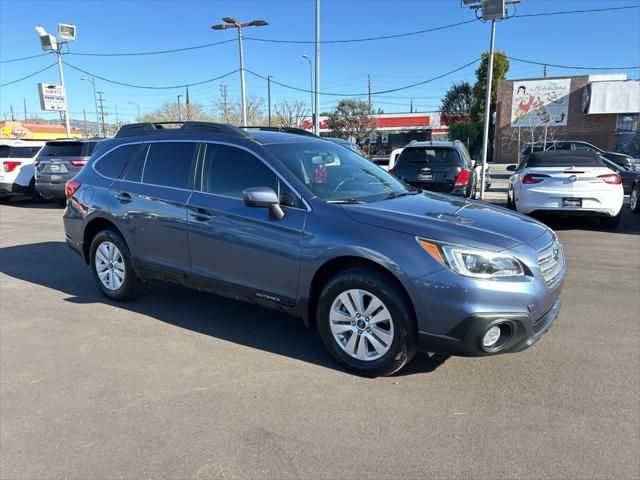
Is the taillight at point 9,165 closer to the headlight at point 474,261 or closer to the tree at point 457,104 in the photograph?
the headlight at point 474,261

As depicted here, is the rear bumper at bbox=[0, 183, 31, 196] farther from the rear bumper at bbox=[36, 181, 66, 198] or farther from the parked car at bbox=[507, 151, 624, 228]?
the parked car at bbox=[507, 151, 624, 228]

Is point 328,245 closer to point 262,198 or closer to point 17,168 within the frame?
point 262,198

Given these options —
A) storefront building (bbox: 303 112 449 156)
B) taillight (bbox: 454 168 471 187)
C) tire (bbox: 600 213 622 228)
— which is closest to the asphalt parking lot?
taillight (bbox: 454 168 471 187)

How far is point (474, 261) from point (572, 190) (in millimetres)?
6599

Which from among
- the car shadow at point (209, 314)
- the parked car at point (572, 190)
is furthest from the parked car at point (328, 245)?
the parked car at point (572, 190)

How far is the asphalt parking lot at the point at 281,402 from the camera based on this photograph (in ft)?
8.96

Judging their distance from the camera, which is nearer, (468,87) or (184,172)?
(184,172)

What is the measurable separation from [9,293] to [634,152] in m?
36.6

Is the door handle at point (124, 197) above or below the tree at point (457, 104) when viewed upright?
below

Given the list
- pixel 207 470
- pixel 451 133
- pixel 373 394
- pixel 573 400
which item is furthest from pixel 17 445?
pixel 451 133

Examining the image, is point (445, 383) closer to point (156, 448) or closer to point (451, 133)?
point (156, 448)

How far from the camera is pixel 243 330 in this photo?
4.60 m

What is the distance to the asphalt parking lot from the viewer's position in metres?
2.73

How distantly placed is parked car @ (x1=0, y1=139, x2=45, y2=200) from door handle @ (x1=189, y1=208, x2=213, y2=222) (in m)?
12.4
